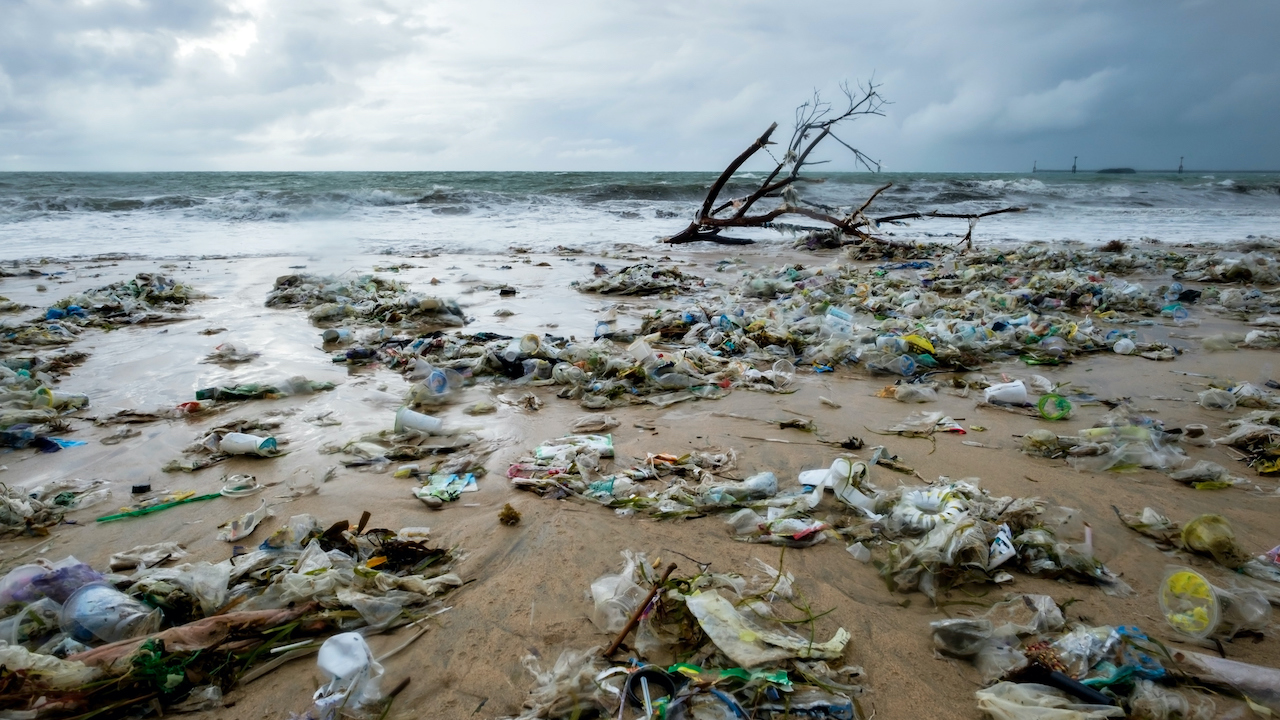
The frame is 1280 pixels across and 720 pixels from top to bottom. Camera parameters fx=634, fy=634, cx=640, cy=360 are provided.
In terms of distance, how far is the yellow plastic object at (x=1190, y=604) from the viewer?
1838mm

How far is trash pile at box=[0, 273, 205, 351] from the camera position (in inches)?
213

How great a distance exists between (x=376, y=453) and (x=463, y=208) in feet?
60.3

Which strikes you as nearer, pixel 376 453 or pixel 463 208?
pixel 376 453

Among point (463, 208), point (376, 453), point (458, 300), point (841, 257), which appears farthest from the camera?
point (463, 208)

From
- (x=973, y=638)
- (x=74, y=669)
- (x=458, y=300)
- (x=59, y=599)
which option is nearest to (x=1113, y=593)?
(x=973, y=638)

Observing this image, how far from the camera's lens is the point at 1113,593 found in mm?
2070

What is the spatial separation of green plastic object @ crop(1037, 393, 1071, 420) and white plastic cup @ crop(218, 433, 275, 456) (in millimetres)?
4212

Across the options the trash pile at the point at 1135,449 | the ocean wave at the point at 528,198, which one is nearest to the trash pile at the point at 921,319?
the trash pile at the point at 1135,449

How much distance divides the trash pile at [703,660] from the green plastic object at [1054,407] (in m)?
2.38

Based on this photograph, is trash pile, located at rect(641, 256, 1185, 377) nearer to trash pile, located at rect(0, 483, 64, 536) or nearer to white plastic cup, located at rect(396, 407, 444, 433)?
white plastic cup, located at rect(396, 407, 444, 433)

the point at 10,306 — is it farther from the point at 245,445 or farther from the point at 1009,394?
the point at 1009,394

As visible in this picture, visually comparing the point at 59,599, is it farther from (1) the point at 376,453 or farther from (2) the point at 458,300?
(2) the point at 458,300

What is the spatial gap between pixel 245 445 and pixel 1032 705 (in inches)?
134

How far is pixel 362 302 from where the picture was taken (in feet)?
22.2
